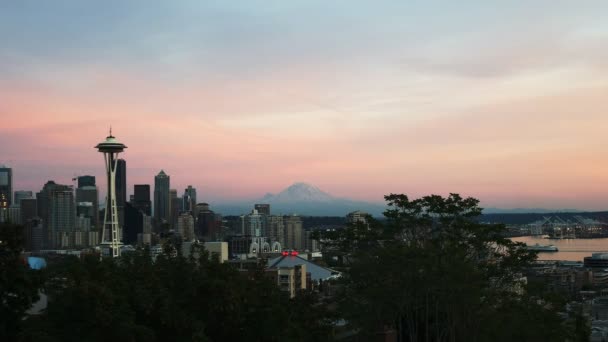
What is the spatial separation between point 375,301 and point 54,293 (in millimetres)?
9025

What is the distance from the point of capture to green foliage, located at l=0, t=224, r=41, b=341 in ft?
49.7

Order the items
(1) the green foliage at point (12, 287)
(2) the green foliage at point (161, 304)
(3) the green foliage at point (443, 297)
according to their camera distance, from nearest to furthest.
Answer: (1) the green foliage at point (12, 287) → (2) the green foliage at point (161, 304) → (3) the green foliage at point (443, 297)

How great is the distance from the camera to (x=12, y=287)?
596 inches

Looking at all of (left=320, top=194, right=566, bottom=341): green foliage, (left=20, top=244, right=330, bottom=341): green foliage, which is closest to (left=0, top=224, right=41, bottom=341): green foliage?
(left=20, top=244, right=330, bottom=341): green foliage

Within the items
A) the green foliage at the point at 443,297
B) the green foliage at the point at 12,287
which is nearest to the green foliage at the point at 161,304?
the green foliage at the point at 12,287

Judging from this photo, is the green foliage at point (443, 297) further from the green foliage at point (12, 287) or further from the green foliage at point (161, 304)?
the green foliage at point (12, 287)

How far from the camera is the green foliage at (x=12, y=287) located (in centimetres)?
1515

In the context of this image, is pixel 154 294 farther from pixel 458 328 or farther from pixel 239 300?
pixel 458 328

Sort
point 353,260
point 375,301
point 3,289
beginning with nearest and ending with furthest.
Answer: point 3,289, point 375,301, point 353,260

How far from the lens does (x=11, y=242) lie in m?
15.6

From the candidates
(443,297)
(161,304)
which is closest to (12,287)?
(161,304)

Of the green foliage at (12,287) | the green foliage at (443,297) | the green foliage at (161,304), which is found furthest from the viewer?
the green foliage at (443,297)

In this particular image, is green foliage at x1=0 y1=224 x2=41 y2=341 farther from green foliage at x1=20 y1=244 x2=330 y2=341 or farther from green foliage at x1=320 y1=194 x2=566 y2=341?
green foliage at x1=320 y1=194 x2=566 y2=341

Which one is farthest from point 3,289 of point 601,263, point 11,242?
point 601,263
